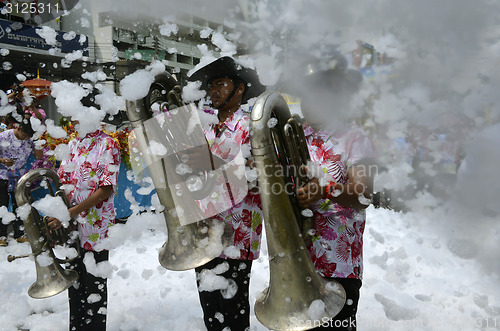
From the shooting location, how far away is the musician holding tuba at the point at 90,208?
2.23 metres

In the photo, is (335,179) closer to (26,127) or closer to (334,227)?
(334,227)

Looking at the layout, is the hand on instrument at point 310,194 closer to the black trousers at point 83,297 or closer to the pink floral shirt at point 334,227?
the pink floral shirt at point 334,227

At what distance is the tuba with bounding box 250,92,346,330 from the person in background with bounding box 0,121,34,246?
3.82 meters

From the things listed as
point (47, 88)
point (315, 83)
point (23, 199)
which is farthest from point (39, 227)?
point (47, 88)

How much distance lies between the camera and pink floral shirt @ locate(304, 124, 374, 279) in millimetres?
1651

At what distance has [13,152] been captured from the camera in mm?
4453

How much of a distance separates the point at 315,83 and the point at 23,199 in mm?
1785

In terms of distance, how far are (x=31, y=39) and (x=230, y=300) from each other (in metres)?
13.6

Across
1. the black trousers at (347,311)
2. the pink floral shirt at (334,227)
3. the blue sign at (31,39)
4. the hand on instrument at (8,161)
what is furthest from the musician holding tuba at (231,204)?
the blue sign at (31,39)

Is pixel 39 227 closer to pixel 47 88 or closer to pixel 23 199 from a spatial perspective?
pixel 23 199

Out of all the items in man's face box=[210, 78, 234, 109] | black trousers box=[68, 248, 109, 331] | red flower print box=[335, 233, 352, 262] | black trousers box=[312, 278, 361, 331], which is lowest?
black trousers box=[68, 248, 109, 331]

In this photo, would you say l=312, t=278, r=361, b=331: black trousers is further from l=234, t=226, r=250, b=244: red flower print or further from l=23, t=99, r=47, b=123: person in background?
l=23, t=99, r=47, b=123: person in background

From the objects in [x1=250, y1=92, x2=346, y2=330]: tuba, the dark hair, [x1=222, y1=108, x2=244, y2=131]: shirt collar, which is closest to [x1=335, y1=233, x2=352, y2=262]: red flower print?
[x1=250, y1=92, x2=346, y2=330]: tuba

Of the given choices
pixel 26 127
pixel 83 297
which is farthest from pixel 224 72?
pixel 26 127
